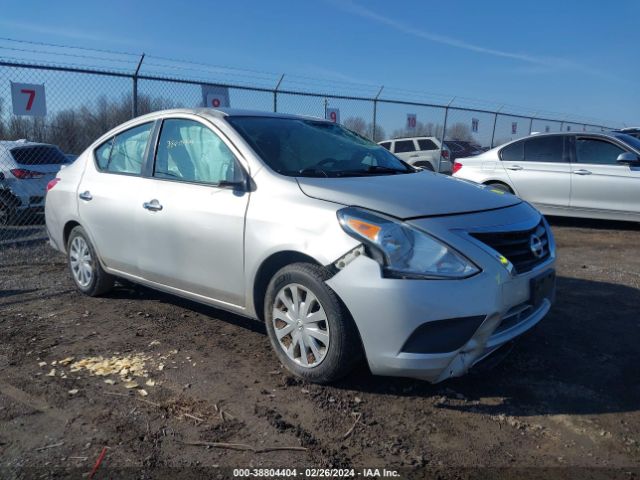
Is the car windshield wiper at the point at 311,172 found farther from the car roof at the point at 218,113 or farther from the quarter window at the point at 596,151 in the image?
the quarter window at the point at 596,151

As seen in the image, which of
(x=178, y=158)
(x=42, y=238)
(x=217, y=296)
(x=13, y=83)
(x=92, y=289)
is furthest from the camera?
(x=42, y=238)

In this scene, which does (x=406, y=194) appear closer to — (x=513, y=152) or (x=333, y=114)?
(x=513, y=152)

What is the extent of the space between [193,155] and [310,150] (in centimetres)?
88

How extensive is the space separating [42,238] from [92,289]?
3.59 meters

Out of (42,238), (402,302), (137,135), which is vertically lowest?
(42,238)

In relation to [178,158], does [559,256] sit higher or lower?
lower

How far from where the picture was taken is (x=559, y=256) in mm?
6961

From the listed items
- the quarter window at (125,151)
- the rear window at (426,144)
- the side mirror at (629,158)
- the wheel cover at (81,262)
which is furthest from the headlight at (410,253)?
the rear window at (426,144)

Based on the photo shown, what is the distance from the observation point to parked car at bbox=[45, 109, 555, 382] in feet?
9.78

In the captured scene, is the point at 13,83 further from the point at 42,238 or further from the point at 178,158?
the point at 178,158

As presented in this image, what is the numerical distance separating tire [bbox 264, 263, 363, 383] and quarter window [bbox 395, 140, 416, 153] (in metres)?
15.1

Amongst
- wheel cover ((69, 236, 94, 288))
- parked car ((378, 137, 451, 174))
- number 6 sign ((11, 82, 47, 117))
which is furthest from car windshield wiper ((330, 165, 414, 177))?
parked car ((378, 137, 451, 174))

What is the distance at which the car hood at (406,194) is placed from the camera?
10.6 ft

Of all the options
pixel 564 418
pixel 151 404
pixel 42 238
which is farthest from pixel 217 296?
pixel 42 238
